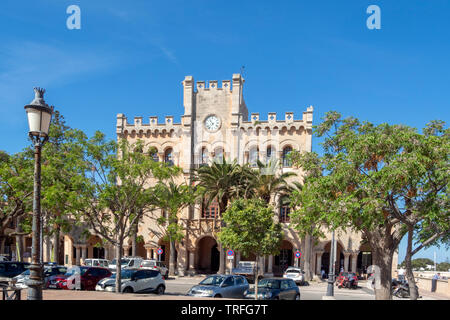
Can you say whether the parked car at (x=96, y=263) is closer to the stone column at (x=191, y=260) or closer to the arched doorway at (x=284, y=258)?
the stone column at (x=191, y=260)

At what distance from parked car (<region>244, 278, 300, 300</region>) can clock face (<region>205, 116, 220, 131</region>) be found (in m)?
24.4

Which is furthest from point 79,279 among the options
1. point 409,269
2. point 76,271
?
point 409,269

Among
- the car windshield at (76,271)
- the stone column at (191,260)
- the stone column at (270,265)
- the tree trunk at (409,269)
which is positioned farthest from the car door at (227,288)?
the stone column at (191,260)

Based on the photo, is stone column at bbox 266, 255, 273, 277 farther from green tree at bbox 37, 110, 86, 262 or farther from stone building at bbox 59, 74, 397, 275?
green tree at bbox 37, 110, 86, 262

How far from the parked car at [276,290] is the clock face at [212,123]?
2437 cm

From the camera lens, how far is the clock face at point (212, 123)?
4147 centimetres

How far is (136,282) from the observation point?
19.7 meters

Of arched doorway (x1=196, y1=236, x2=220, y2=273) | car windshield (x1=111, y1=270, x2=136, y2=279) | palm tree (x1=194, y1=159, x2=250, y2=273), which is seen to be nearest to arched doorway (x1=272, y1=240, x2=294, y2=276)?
arched doorway (x1=196, y1=236, x2=220, y2=273)

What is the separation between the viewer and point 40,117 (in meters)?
8.89

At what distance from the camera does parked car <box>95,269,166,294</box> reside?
19.4 meters
